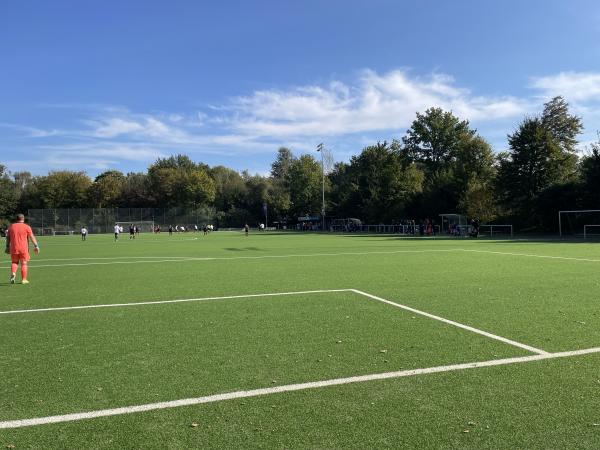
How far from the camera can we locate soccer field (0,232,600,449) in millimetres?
3785

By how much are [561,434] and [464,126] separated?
7886 centimetres

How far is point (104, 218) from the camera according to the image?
8138 centimetres

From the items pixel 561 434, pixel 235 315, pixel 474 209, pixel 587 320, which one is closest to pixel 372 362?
pixel 561 434

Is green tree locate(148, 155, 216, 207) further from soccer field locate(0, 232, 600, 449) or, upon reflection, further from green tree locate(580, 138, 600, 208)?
soccer field locate(0, 232, 600, 449)

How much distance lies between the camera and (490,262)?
1650 cm

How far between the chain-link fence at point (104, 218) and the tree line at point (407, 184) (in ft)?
15.9

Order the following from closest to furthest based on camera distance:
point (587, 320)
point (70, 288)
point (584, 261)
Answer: point (587, 320), point (70, 288), point (584, 261)

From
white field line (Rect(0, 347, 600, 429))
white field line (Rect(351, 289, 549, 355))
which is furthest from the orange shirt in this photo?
white field line (Rect(0, 347, 600, 429))

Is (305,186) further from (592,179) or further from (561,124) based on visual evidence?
(592,179)

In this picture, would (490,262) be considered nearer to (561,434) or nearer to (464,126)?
(561,434)

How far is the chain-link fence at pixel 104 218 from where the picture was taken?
7656 cm

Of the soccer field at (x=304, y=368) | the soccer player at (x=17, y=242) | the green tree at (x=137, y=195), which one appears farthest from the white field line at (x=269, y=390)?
the green tree at (x=137, y=195)

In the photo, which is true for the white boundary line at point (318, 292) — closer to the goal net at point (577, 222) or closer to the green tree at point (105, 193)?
the goal net at point (577, 222)

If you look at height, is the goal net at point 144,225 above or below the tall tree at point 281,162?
below
